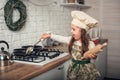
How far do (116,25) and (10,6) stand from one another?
2.24 meters

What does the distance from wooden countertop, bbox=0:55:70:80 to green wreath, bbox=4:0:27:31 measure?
49 centimetres

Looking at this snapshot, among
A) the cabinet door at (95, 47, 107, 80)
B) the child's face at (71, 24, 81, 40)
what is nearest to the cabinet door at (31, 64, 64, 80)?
Result: the child's face at (71, 24, 81, 40)

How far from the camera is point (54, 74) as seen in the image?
1.86m

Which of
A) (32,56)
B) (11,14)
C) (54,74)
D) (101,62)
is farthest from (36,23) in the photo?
(101,62)

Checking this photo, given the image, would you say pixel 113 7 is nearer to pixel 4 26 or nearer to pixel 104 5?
pixel 104 5

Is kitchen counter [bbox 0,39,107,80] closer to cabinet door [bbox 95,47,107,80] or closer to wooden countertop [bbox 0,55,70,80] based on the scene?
wooden countertop [bbox 0,55,70,80]

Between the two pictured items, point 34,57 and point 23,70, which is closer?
point 23,70

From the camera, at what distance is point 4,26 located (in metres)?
2.05

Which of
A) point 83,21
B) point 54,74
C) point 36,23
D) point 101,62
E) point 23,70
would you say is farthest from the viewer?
point 101,62

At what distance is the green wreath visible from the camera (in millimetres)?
2062

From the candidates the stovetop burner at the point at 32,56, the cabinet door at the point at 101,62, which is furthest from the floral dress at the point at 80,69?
the cabinet door at the point at 101,62

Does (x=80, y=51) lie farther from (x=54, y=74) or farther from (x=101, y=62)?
(x=101, y=62)

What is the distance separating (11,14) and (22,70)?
76cm

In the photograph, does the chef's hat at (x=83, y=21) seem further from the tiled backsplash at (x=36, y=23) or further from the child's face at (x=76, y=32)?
the tiled backsplash at (x=36, y=23)
